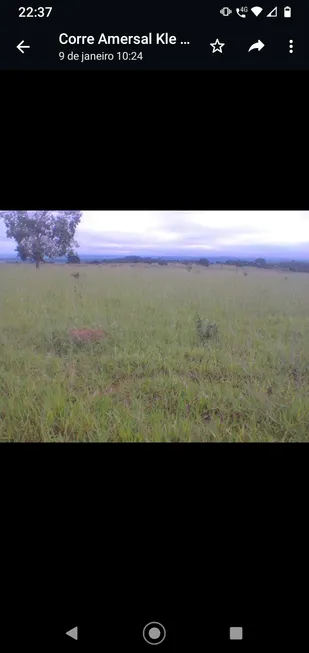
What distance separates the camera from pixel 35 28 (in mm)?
1198

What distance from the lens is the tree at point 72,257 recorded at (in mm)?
1459

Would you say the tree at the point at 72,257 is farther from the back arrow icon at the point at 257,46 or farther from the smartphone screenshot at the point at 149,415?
the back arrow icon at the point at 257,46

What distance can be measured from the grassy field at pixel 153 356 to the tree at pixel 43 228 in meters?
0.17

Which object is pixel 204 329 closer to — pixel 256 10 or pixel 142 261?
pixel 142 261

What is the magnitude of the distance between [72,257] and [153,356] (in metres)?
0.76

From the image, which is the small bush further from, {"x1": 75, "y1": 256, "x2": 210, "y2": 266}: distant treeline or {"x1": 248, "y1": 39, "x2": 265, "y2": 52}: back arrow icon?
{"x1": 248, "y1": 39, "x2": 265, "y2": 52}: back arrow icon
